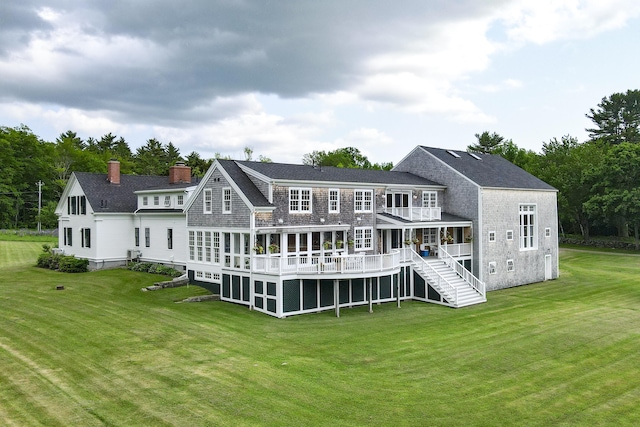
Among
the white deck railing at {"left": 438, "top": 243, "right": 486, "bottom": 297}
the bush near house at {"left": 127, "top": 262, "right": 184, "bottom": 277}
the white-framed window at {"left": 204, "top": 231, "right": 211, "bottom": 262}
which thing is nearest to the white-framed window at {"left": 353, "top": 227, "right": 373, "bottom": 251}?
the white deck railing at {"left": 438, "top": 243, "right": 486, "bottom": 297}

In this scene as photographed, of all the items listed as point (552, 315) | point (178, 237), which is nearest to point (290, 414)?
point (552, 315)

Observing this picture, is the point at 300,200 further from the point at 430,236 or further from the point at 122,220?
the point at 122,220

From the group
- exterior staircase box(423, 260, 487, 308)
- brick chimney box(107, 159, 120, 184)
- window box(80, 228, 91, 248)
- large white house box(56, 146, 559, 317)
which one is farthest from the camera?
brick chimney box(107, 159, 120, 184)

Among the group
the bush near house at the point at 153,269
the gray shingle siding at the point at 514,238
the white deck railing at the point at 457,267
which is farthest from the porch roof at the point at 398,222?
the bush near house at the point at 153,269

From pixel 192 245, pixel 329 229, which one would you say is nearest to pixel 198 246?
pixel 192 245

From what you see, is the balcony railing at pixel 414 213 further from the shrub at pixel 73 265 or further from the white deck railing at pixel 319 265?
the shrub at pixel 73 265

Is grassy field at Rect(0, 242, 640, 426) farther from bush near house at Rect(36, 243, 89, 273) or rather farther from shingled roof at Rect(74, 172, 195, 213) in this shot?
shingled roof at Rect(74, 172, 195, 213)
